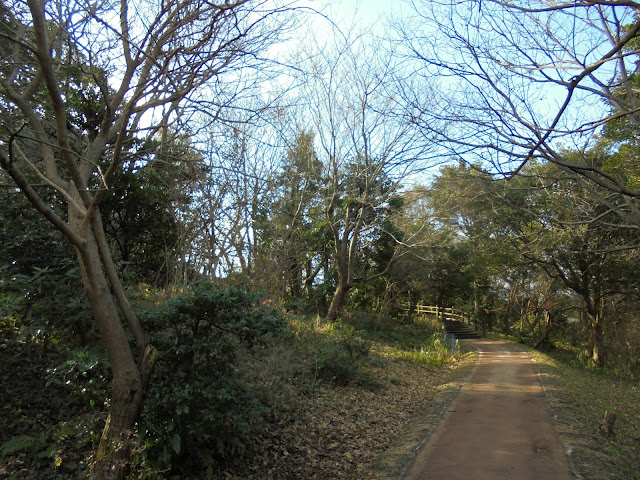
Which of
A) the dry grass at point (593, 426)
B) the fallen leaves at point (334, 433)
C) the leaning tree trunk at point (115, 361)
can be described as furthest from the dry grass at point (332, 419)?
the dry grass at point (593, 426)

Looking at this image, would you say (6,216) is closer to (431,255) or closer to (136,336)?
(136,336)

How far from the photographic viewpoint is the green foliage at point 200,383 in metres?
→ 4.77

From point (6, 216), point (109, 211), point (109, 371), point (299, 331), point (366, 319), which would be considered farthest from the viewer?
point (366, 319)

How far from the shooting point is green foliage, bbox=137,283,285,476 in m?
4.77

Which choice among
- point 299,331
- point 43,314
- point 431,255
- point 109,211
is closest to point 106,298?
point 43,314

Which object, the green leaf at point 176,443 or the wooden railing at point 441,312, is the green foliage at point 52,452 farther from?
the wooden railing at point 441,312

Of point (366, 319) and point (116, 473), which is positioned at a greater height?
point (366, 319)

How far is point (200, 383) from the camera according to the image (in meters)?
4.98

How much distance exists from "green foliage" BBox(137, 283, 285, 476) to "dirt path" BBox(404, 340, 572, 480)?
7.51ft

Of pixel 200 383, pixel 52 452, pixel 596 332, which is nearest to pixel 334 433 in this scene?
pixel 200 383

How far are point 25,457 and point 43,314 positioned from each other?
5.63 ft

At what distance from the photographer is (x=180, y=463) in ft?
16.4

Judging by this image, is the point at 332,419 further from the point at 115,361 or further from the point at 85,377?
the point at 115,361

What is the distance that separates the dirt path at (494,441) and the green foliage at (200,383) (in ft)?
7.51
